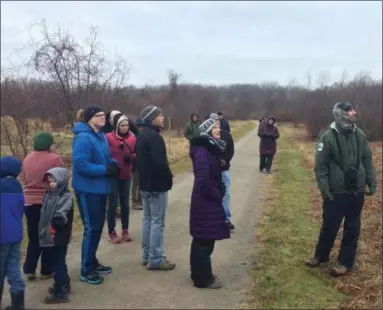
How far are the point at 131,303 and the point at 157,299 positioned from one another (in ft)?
0.93

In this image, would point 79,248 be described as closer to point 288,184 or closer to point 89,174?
point 89,174

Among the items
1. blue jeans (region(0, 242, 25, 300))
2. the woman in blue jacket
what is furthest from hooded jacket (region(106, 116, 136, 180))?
blue jeans (region(0, 242, 25, 300))

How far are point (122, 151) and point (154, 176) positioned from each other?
5.59ft

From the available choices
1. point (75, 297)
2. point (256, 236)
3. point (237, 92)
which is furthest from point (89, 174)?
point (237, 92)

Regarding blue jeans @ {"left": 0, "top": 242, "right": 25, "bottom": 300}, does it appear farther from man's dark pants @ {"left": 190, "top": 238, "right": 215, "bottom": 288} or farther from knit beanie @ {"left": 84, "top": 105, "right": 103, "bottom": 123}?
man's dark pants @ {"left": 190, "top": 238, "right": 215, "bottom": 288}

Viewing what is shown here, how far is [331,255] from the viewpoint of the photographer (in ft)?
22.2

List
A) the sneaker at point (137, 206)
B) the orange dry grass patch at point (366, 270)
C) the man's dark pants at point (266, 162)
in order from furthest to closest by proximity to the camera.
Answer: the man's dark pants at point (266, 162) < the sneaker at point (137, 206) < the orange dry grass patch at point (366, 270)

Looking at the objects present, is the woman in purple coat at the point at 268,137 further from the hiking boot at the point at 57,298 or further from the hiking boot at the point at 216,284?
the hiking boot at the point at 57,298

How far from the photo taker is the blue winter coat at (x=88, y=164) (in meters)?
5.19

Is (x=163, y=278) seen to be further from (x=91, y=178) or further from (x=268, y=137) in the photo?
(x=268, y=137)

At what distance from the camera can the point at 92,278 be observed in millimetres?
5398

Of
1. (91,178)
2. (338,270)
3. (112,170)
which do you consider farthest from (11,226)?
(338,270)

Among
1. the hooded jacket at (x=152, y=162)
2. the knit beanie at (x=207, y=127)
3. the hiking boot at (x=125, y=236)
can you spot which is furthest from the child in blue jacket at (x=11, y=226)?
the hiking boot at (x=125, y=236)

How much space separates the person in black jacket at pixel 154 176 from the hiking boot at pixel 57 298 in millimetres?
1250
